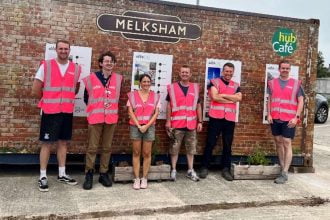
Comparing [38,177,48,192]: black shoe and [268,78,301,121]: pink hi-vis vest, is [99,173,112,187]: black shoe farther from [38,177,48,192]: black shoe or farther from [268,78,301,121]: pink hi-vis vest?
[268,78,301,121]: pink hi-vis vest

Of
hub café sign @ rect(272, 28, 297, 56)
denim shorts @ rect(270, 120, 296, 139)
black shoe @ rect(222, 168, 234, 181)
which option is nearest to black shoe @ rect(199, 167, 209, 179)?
black shoe @ rect(222, 168, 234, 181)

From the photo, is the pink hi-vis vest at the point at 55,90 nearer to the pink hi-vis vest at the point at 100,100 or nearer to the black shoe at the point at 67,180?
the pink hi-vis vest at the point at 100,100

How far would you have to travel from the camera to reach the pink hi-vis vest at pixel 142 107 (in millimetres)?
6047

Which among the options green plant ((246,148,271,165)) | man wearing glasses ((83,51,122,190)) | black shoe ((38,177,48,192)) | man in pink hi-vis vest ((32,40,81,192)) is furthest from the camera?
green plant ((246,148,271,165))

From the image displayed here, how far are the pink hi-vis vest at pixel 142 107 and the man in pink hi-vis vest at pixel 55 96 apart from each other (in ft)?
2.83

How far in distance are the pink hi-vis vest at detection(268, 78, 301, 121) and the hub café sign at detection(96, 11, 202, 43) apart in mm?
1612

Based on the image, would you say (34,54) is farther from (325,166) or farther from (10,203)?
(325,166)

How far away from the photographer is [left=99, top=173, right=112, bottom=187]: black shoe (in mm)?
5964

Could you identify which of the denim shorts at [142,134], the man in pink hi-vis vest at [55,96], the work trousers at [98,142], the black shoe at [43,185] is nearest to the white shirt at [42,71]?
the man in pink hi-vis vest at [55,96]

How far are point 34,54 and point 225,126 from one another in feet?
10.5

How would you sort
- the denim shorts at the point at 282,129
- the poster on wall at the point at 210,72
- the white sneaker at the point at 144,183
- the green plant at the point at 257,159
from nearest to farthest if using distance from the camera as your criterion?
the white sneaker at the point at 144,183 < the denim shorts at the point at 282,129 < the green plant at the point at 257,159 < the poster on wall at the point at 210,72

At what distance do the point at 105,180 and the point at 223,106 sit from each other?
2.19m

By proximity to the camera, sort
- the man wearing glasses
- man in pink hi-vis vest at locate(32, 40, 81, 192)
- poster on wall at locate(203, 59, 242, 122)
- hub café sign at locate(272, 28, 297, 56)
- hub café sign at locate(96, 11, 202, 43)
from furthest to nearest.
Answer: hub café sign at locate(272, 28, 297, 56)
poster on wall at locate(203, 59, 242, 122)
hub café sign at locate(96, 11, 202, 43)
the man wearing glasses
man in pink hi-vis vest at locate(32, 40, 81, 192)

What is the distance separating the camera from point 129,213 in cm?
500
